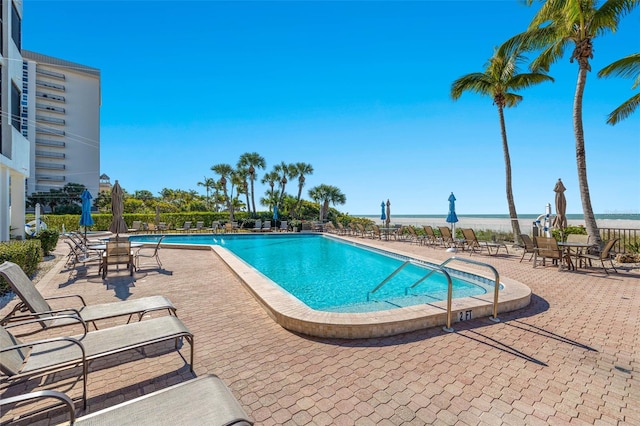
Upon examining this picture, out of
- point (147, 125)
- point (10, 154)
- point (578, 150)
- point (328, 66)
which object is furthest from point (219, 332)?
point (147, 125)

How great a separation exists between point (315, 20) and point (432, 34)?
17.2 feet

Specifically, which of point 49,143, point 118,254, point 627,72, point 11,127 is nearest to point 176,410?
point 118,254

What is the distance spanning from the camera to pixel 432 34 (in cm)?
1255

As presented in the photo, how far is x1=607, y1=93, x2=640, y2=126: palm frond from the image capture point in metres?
11.1

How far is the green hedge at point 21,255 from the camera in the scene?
541 cm

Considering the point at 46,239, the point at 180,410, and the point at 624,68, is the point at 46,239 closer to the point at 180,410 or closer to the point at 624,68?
the point at 180,410

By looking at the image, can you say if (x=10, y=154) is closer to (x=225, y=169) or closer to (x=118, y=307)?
(x=118, y=307)

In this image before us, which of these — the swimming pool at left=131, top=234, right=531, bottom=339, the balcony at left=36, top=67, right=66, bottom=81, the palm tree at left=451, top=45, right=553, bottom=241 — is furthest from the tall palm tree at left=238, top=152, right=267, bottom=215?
the balcony at left=36, top=67, right=66, bottom=81

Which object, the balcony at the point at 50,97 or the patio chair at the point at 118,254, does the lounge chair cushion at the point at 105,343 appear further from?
the balcony at the point at 50,97

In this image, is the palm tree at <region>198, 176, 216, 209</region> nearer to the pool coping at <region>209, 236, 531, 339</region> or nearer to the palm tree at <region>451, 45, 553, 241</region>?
the palm tree at <region>451, 45, 553, 241</region>

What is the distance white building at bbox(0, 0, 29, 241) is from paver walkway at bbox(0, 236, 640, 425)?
309 inches

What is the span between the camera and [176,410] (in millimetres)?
1679

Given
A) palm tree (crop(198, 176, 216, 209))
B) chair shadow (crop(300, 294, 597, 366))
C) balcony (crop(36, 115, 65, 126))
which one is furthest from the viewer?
balcony (crop(36, 115, 65, 126))

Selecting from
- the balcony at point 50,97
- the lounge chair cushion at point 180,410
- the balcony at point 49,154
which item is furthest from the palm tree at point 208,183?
the lounge chair cushion at point 180,410
